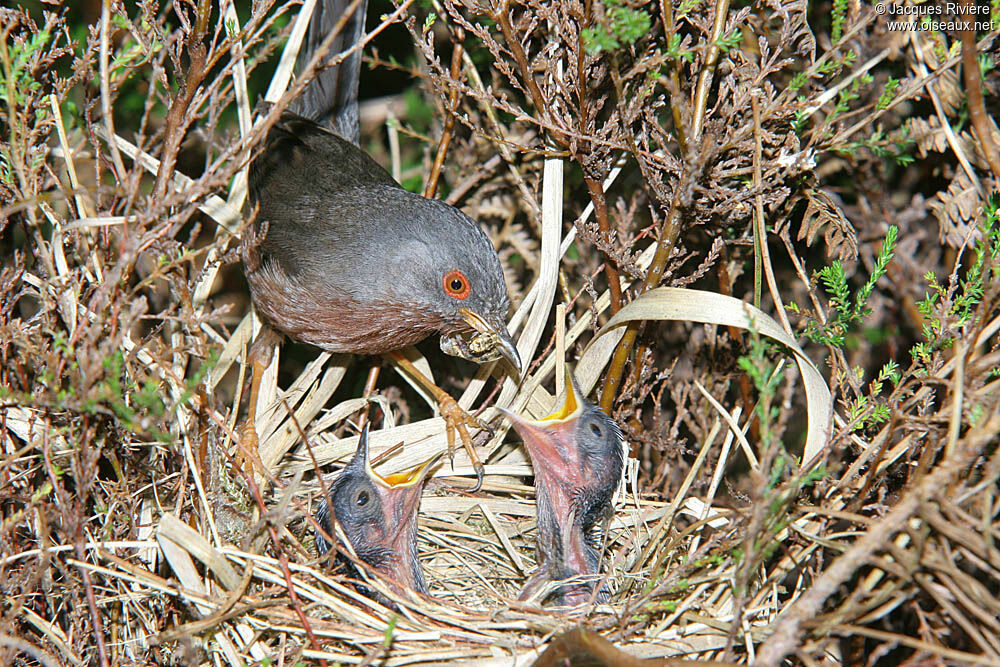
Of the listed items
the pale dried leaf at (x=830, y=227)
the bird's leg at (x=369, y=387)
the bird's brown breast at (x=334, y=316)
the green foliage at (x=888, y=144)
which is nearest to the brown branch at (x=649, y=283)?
the pale dried leaf at (x=830, y=227)

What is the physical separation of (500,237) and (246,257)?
4.31ft

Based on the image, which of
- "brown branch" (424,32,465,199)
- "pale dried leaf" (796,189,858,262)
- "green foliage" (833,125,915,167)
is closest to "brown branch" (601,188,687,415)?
"pale dried leaf" (796,189,858,262)

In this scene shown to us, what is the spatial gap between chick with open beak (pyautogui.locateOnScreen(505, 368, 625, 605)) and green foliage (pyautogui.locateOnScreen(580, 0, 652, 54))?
1.33 metres

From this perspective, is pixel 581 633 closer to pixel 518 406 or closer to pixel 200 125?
pixel 518 406

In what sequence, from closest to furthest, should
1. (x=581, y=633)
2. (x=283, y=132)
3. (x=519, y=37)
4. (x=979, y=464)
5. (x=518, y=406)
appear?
(x=581, y=633) < (x=979, y=464) < (x=519, y=37) < (x=518, y=406) < (x=283, y=132)

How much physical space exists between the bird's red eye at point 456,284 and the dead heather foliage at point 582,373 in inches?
11.4

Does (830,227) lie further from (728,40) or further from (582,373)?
(582,373)

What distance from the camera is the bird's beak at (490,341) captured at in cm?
337

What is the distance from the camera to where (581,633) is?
91.3 inches

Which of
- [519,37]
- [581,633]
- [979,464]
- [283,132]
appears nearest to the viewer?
[581,633]

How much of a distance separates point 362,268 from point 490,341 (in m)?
0.65

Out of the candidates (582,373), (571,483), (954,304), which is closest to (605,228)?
(582,373)

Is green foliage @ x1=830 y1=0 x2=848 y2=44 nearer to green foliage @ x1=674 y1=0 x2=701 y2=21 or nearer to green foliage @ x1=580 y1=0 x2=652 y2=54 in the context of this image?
green foliage @ x1=674 y1=0 x2=701 y2=21

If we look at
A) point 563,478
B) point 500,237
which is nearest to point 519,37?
point 500,237
